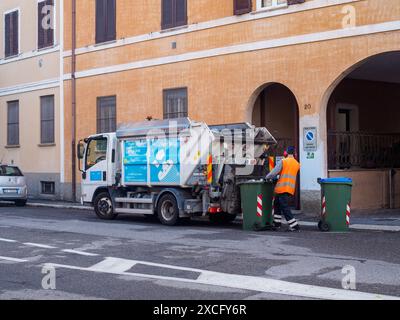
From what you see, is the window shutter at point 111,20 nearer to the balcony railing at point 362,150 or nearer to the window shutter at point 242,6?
the window shutter at point 242,6

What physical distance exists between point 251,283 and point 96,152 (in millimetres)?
10081

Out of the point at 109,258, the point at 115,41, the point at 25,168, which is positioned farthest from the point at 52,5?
the point at 109,258

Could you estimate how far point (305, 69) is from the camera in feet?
55.0

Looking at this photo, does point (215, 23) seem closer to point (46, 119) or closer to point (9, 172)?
point (9, 172)

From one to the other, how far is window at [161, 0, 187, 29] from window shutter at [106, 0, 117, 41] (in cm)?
251

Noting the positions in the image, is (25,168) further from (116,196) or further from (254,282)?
(254,282)

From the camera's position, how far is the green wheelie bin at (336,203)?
13000 mm

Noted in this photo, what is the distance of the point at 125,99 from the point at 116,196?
20.4 ft

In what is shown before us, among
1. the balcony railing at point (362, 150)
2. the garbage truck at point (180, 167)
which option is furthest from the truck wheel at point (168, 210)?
the balcony railing at point (362, 150)

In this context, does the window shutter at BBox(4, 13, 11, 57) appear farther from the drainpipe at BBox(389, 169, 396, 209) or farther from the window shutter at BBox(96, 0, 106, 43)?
the drainpipe at BBox(389, 169, 396, 209)

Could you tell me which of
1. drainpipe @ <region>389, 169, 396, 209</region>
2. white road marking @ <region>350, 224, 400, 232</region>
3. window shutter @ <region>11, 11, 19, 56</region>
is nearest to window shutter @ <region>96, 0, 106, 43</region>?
window shutter @ <region>11, 11, 19, 56</region>

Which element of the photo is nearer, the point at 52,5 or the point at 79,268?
the point at 79,268

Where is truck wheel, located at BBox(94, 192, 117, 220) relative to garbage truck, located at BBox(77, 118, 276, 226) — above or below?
below

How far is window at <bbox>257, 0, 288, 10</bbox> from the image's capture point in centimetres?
1725
